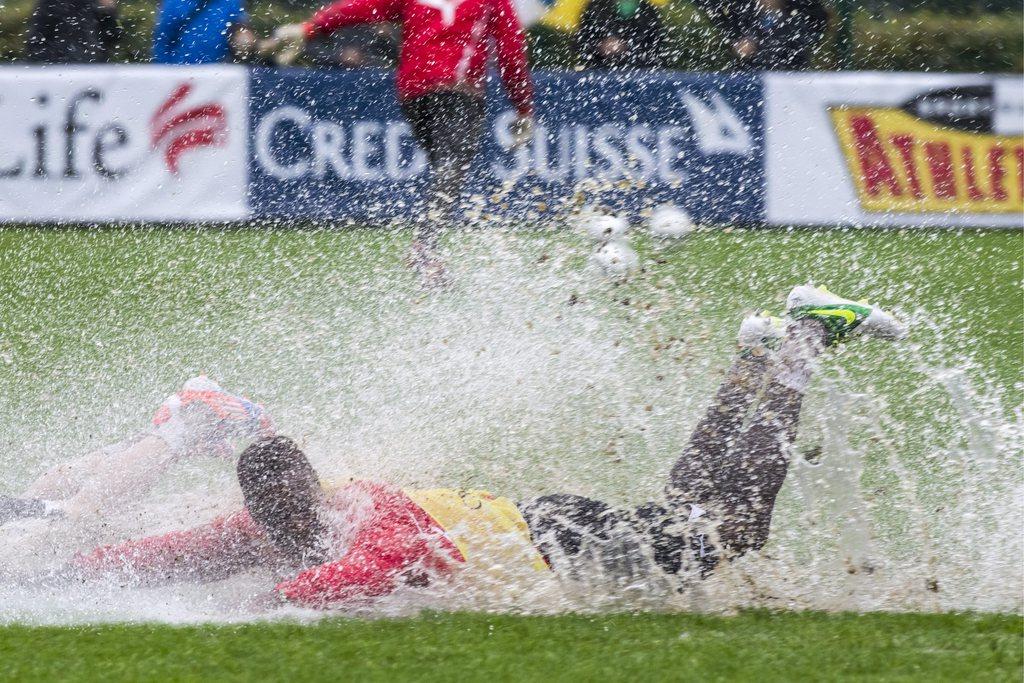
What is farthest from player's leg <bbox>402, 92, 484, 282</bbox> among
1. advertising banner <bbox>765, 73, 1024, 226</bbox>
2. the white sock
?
the white sock

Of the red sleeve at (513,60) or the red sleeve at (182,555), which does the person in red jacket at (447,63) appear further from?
the red sleeve at (182,555)

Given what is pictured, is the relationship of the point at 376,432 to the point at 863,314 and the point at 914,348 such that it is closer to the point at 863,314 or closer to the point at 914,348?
the point at 863,314

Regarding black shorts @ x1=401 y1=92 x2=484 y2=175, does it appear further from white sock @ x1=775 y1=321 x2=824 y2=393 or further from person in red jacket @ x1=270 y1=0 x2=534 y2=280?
white sock @ x1=775 y1=321 x2=824 y2=393

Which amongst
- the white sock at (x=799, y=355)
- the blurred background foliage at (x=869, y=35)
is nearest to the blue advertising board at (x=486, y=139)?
the blurred background foliage at (x=869, y=35)

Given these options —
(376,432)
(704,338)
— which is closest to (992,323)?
(704,338)

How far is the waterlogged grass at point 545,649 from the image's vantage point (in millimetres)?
2986

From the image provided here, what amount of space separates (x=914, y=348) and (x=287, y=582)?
11.4 feet

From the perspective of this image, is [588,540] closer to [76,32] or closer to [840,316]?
[840,316]

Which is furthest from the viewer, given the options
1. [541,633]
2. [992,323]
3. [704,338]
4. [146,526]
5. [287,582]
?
[992,323]

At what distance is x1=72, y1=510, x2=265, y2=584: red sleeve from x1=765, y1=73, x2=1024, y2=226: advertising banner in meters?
5.19

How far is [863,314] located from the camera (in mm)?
4047

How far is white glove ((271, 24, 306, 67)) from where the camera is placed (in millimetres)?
7027

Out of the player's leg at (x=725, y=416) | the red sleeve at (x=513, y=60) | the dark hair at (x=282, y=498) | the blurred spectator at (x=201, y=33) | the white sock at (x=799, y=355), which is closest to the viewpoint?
the dark hair at (x=282, y=498)

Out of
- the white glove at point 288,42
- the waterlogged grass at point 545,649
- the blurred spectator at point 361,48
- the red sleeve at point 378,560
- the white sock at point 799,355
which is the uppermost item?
the blurred spectator at point 361,48
